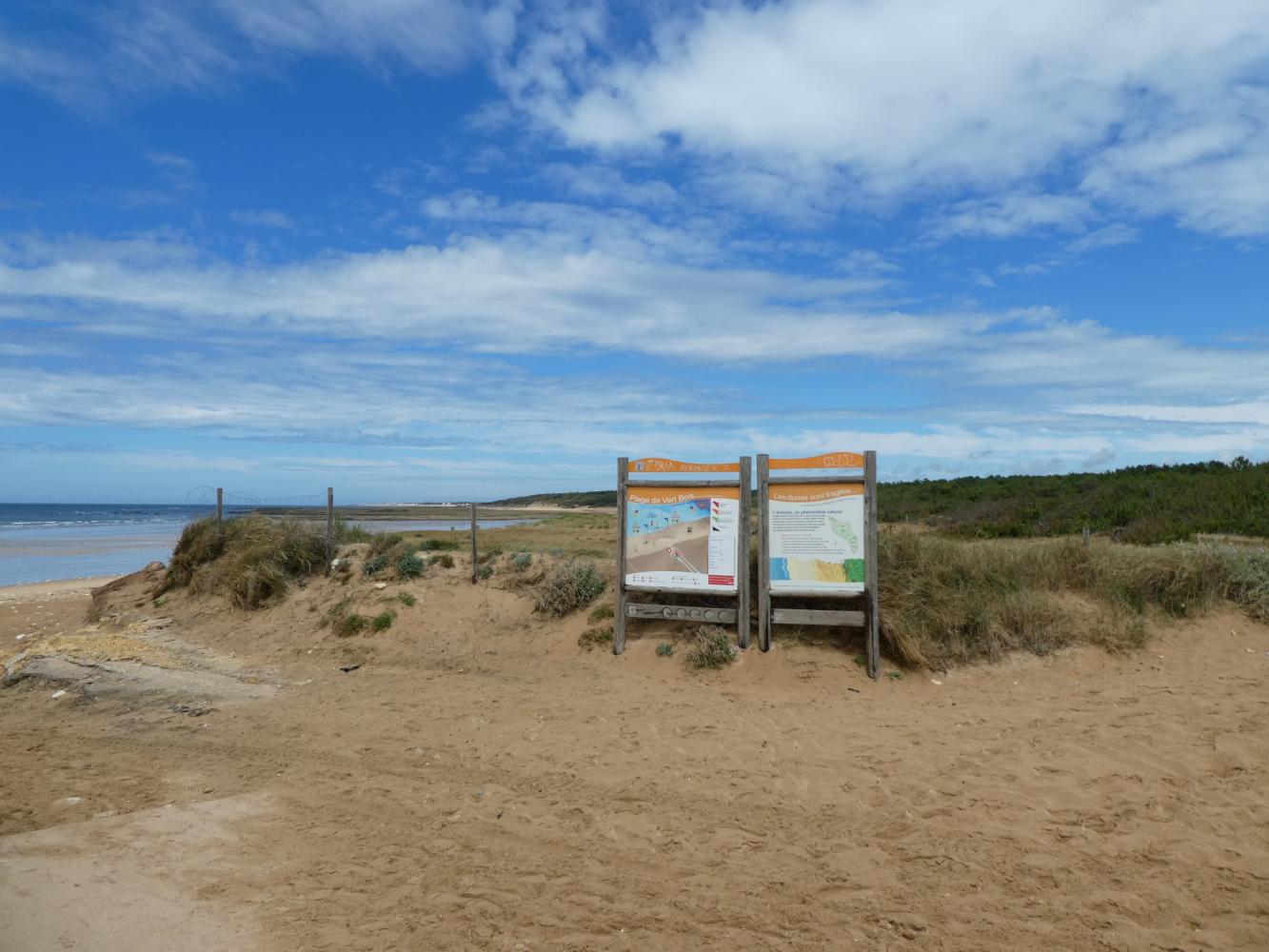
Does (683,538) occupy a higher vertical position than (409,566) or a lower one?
higher

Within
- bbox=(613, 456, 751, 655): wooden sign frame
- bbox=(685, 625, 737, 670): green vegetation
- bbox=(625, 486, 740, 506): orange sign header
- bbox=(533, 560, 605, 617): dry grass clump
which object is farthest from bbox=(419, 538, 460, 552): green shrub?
bbox=(685, 625, 737, 670): green vegetation

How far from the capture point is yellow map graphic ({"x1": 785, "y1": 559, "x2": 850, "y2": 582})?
30.5 feet

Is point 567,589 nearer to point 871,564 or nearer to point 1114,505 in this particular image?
point 871,564

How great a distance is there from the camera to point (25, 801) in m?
5.97

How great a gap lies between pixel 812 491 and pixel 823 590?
1.13 meters

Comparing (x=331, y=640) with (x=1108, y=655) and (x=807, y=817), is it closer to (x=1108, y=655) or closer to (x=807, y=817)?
(x=807, y=817)

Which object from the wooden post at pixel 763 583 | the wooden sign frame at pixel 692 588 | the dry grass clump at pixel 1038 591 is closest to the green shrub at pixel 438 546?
the wooden sign frame at pixel 692 588

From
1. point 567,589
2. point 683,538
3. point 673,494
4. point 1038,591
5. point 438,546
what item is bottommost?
point 567,589

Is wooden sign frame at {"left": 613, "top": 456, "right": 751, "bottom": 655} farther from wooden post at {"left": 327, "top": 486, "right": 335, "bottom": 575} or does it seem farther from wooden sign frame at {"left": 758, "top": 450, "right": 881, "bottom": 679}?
wooden post at {"left": 327, "top": 486, "right": 335, "bottom": 575}

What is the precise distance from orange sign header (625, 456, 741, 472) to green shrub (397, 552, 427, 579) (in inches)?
172

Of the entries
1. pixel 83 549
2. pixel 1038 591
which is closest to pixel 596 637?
pixel 1038 591

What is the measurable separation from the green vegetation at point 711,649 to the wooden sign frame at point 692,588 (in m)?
0.14

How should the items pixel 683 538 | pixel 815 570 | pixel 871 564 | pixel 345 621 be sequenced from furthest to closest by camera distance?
pixel 345 621 → pixel 683 538 → pixel 815 570 → pixel 871 564

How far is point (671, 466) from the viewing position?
33.4ft
